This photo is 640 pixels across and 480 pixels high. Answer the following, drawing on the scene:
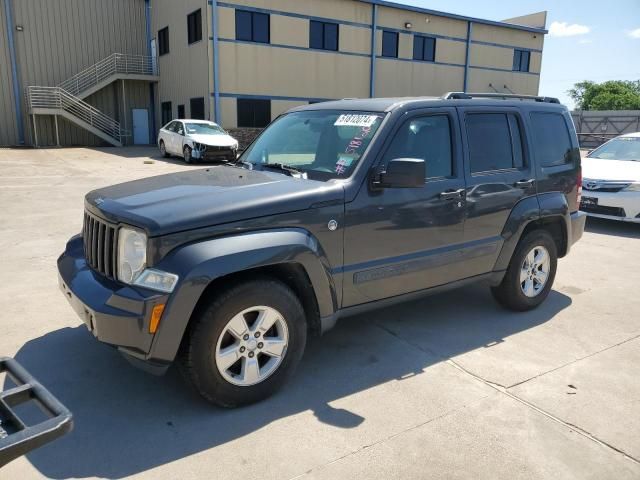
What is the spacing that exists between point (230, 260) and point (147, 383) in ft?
4.08

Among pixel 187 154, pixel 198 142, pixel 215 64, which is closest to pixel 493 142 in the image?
pixel 198 142

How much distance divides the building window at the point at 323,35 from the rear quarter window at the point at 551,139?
22.2m

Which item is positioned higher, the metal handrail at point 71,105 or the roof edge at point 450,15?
the roof edge at point 450,15

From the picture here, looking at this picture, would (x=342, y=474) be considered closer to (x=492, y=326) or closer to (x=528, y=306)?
(x=492, y=326)

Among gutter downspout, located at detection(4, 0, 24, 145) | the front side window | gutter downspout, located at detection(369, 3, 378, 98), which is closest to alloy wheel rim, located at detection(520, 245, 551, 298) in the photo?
the front side window

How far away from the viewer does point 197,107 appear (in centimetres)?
2484

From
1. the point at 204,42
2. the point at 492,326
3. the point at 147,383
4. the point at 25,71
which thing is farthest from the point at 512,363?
the point at 25,71

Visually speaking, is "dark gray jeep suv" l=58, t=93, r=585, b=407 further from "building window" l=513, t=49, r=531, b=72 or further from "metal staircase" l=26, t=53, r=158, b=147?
"building window" l=513, t=49, r=531, b=72

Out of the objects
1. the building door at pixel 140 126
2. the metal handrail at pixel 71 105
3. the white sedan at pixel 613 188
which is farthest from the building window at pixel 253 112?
the white sedan at pixel 613 188

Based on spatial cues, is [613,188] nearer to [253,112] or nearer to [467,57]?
[253,112]

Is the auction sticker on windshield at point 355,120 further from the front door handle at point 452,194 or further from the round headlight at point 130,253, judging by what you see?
the round headlight at point 130,253

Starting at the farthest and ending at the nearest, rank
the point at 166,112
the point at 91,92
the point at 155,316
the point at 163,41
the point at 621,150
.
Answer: the point at 166,112
the point at 163,41
the point at 91,92
the point at 621,150
the point at 155,316

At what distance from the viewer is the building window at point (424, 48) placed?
96.0 feet

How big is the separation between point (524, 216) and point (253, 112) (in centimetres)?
2145
